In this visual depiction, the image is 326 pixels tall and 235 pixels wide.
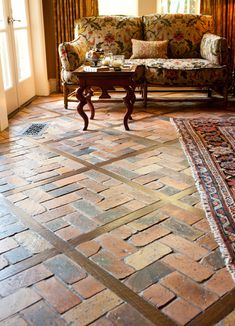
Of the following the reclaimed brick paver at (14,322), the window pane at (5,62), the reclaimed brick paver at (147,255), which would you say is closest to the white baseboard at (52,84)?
the window pane at (5,62)

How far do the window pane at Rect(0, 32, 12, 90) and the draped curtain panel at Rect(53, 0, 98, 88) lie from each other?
103cm

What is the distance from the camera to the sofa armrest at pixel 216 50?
4121mm

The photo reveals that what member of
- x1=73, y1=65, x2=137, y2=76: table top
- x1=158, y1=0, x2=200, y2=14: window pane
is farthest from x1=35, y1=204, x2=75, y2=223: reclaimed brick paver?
x1=158, y1=0, x2=200, y2=14: window pane

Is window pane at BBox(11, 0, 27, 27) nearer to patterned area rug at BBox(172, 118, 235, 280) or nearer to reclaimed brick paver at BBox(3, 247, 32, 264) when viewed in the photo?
patterned area rug at BBox(172, 118, 235, 280)

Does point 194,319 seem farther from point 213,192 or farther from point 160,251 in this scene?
point 213,192

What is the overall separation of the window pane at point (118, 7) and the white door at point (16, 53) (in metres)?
1.08

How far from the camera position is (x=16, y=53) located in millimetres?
4441

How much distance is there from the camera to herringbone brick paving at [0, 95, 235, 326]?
4.80 feet

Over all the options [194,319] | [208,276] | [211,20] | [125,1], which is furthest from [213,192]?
[125,1]

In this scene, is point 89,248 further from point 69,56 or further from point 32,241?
point 69,56

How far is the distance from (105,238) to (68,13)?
3.83m

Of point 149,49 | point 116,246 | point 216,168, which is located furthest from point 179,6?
point 116,246

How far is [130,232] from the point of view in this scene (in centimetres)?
195

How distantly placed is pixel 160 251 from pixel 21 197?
3.15 ft
